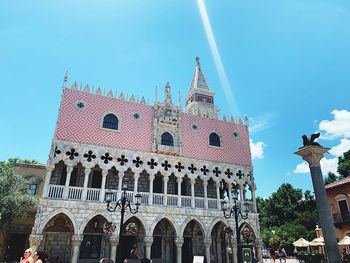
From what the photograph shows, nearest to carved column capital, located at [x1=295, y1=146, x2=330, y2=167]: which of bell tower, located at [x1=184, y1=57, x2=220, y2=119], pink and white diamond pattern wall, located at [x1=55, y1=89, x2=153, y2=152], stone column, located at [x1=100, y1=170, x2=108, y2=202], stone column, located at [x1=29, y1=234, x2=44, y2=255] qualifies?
pink and white diamond pattern wall, located at [x1=55, y1=89, x2=153, y2=152]

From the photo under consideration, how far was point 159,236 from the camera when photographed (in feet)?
60.8

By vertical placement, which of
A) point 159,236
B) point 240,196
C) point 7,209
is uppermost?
point 240,196

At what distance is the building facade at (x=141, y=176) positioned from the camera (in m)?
15.6

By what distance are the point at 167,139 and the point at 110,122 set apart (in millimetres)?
4305

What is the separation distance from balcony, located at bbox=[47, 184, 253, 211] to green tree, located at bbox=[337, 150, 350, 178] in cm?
1916

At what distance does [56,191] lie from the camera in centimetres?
1524

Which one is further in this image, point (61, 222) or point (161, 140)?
point (161, 140)

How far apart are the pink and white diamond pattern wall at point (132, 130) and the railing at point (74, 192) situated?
2872mm

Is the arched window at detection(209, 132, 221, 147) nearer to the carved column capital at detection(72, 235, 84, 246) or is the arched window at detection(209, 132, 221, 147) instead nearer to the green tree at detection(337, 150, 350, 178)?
the carved column capital at detection(72, 235, 84, 246)

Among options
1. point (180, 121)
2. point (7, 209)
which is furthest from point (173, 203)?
point (7, 209)

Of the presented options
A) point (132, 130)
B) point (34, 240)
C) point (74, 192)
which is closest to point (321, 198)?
point (132, 130)

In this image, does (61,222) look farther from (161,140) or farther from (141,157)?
(161,140)

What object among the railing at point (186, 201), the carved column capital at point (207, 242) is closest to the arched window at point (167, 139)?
the railing at point (186, 201)

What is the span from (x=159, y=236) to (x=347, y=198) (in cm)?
1557
